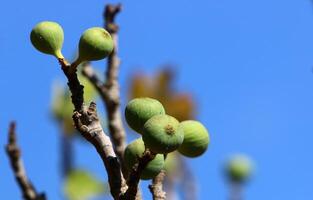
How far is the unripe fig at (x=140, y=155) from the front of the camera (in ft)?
7.81

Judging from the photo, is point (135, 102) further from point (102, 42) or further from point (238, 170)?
point (238, 170)

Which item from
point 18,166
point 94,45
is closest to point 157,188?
point 94,45

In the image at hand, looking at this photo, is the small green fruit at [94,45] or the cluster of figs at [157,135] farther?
the small green fruit at [94,45]

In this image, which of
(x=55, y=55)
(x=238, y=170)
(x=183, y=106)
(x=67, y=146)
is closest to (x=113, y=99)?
(x=55, y=55)

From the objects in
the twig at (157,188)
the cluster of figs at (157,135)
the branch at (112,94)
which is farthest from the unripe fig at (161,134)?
the branch at (112,94)

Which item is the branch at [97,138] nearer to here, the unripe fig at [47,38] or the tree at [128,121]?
the tree at [128,121]

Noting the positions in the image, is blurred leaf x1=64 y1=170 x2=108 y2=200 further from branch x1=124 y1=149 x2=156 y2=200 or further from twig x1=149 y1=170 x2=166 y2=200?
branch x1=124 y1=149 x2=156 y2=200

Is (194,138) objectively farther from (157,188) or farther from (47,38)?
(47,38)

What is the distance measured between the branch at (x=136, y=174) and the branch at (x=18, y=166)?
2.60 ft

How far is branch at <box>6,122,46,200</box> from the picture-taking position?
295 cm

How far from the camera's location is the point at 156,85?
21.2ft

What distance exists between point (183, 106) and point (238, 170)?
1926mm

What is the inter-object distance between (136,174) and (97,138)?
0.17 m

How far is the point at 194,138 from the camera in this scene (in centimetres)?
260
